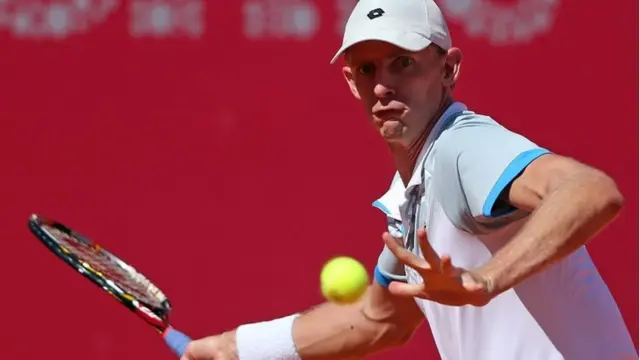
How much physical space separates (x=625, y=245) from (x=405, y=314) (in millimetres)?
1281

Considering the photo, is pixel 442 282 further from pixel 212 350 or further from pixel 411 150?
pixel 212 350

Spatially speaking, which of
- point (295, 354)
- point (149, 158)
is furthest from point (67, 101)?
point (295, 354)

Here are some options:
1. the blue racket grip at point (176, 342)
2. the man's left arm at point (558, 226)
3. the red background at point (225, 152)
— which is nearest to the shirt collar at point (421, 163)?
the man's left arm at point (558, 226)

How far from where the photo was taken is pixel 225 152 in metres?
3.97

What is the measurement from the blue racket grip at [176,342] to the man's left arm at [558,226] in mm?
1189

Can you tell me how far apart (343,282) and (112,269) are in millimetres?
1049

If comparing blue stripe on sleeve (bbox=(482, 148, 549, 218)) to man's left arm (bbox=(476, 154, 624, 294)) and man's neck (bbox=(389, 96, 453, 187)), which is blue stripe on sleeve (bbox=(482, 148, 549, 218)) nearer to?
man's left arm (bbox=(476, 154, 624, 294))

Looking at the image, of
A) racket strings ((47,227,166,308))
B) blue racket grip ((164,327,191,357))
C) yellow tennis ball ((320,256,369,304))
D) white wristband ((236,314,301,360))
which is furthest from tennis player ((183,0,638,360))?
racket strings ((47,227,166,308))

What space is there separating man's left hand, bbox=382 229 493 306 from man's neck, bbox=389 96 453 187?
550mm

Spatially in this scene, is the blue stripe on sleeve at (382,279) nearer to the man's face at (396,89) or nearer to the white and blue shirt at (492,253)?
the white and blue shirt at (492,253)

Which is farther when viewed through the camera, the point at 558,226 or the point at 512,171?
the point at 512,171

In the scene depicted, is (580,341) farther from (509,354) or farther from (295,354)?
(295,354)

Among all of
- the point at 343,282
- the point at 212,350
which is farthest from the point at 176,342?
the point at 343,282

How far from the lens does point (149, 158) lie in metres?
3.97
